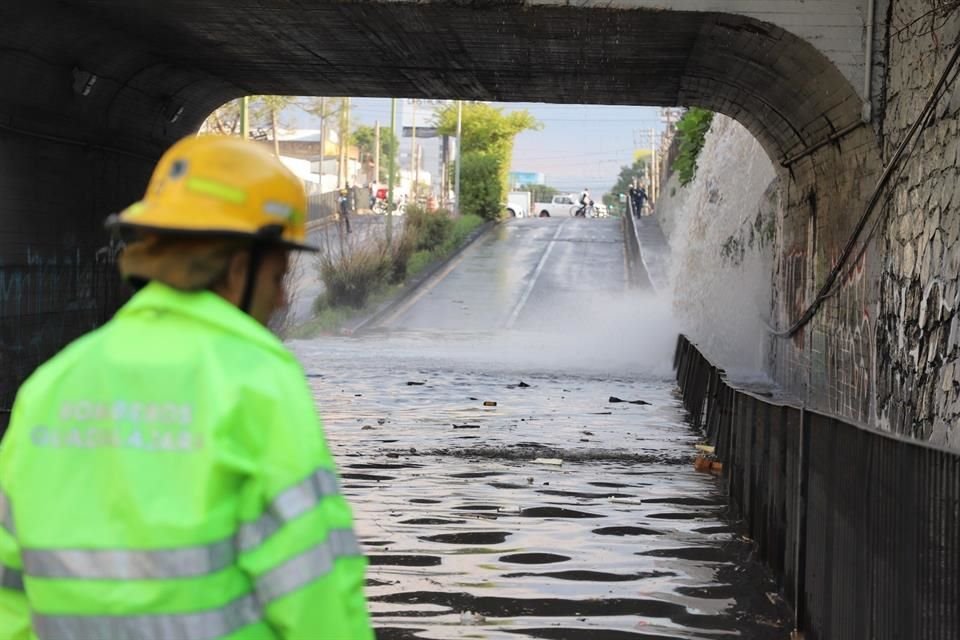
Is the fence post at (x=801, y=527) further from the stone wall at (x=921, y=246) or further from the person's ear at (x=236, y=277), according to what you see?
the person's ear at (x=236, y=277)

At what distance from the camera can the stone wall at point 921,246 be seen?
29.7ft

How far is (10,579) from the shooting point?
2.44 metres

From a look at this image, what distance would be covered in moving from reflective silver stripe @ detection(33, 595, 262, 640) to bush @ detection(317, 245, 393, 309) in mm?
Result: 35719

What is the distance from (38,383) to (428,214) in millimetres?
49003

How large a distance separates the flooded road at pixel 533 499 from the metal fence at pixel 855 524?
480 mm

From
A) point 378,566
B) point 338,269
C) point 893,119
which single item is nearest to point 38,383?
point 378,566

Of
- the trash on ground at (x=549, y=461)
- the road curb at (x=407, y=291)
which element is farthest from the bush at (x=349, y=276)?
the trash on ground at (x=549, y=461)

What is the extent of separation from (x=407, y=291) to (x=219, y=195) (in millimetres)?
40246

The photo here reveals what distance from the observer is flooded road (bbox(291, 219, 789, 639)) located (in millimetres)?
7219

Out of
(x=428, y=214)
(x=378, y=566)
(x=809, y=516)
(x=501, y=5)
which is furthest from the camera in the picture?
(x=428, y=214)

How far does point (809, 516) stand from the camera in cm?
655

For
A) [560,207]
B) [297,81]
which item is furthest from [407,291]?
[560,207]

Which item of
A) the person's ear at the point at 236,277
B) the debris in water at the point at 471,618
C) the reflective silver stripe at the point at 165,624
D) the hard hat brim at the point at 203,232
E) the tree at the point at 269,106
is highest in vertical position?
the tree at the point at 269,106

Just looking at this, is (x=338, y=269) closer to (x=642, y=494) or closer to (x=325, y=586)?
(x=642, y=494)
